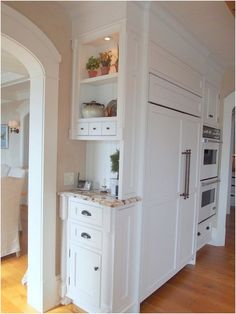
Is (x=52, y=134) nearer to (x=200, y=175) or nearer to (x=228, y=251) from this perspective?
(x=200, y=175)

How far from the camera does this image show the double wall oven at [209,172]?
339 centimetres

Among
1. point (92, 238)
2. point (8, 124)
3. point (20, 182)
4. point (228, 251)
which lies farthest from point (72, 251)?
point (8, 124)

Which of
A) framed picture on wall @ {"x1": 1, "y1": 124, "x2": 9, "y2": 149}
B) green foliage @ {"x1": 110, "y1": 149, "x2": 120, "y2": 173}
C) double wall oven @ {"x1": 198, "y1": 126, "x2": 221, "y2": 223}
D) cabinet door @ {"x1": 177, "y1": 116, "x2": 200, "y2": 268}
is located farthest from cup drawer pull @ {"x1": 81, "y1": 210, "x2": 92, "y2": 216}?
framed picture on wall @ {"x1": 1, "y1": 124, "x2": 9, "y2": 149}

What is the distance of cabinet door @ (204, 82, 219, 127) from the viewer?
3313 mm

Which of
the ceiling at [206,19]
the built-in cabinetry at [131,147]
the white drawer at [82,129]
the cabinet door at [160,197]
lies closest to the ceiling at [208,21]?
the ceiling at [206,19]

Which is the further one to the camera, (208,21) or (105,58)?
(208,21)

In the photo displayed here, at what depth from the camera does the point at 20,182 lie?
345cm

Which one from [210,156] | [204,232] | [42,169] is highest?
[210,156]

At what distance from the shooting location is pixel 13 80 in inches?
188

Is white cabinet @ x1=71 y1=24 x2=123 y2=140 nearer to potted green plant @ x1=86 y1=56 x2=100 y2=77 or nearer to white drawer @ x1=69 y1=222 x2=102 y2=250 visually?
potted green plant @ x1=86 y1=56 x2=100 y2=77

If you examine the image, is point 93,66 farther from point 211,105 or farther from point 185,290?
point 185,290

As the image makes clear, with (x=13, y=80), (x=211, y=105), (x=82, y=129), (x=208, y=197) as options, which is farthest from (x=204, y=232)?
(x=13, y=80)

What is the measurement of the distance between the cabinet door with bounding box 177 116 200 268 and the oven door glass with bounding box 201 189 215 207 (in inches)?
16.4

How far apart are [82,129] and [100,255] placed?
1.09m
